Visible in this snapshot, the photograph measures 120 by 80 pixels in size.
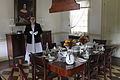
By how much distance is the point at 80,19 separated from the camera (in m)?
6.53

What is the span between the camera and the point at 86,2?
→ 6137 millimetres

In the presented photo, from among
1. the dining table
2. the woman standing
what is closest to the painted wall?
the woman standing

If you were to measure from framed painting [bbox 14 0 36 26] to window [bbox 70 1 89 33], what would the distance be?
1.98m

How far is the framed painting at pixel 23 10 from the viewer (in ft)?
17.5

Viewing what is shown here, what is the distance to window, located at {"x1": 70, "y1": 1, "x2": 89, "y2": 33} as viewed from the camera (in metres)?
6.26

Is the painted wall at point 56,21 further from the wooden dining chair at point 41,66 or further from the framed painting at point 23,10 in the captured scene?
the wooden dining chair at point 41,66

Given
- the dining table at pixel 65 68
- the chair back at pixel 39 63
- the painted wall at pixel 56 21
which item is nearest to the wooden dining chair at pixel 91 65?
the dining table at pixel 65 68

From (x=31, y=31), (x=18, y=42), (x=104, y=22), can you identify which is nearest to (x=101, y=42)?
(x=104, y=22)

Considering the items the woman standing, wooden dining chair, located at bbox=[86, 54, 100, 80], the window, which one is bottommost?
wooden dining chair, located at bbox=[86, 54, 100, 80]

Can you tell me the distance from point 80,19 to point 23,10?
2574 mm

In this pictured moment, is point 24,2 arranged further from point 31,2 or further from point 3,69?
point 3,69

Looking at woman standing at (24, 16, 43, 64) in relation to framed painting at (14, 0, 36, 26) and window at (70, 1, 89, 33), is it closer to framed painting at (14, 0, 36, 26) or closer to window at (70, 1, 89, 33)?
framed painting at (14, 0, 36, 26)

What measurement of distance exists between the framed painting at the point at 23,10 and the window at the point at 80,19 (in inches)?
77.8

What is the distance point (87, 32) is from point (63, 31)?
4.97ft
